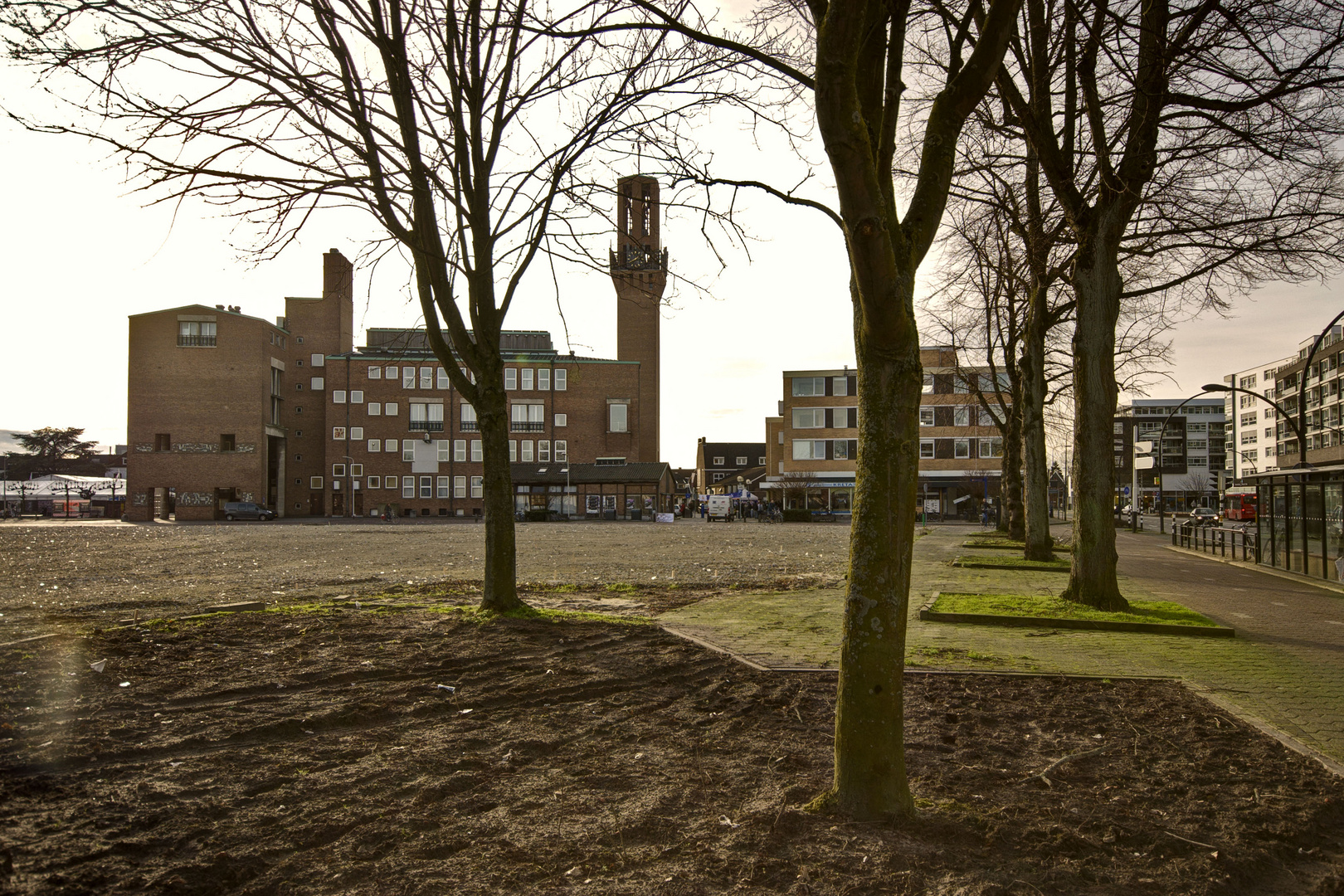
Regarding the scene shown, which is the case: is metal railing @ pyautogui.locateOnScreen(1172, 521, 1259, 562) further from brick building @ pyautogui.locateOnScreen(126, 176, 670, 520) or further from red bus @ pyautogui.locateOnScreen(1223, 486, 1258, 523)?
brick building @ pyautogui.locateOnScreen(126, 176, 670, 520)

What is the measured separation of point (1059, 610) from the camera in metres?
11.4

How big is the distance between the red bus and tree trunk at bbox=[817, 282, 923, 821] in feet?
197

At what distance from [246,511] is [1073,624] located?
6842 centimetres

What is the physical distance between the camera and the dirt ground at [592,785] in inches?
135

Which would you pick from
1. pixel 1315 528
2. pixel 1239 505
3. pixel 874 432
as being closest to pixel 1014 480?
pixel 1315 528

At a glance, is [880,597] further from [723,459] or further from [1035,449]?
[723,459]

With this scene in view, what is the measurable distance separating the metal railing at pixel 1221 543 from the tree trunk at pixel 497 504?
2063 centimetres

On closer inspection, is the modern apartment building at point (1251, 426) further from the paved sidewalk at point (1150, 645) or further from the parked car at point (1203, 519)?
the paved sidewalk at point (1150, 645)

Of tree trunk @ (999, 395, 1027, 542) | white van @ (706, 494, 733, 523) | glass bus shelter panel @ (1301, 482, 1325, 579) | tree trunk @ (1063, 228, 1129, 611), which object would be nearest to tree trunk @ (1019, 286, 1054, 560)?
glass bus shelter panel @ (1301, 482, 1325, 579)

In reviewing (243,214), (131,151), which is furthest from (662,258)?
(131,151)

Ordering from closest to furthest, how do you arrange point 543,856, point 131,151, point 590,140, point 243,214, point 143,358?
1. point 543,856
2. point 131,151
3. point 243,214
4. point 590,140
5. point 143,358

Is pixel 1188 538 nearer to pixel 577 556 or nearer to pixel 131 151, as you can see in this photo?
pixel 577 556

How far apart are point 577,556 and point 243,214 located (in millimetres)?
16737

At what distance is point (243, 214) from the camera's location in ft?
29.6
